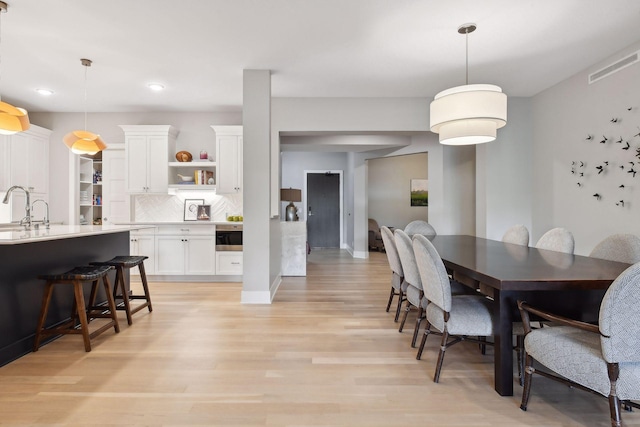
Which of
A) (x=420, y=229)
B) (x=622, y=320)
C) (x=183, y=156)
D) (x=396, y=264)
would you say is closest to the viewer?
(x=622, y=320)

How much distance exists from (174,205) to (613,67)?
5785mm

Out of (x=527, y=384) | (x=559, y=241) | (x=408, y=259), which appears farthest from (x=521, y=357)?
(x=559, y=241)

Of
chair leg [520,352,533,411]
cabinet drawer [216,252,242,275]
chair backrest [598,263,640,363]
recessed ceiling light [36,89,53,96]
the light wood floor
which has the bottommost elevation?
the light wood floor

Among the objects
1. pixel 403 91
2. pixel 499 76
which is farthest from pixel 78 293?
pixel 499 76

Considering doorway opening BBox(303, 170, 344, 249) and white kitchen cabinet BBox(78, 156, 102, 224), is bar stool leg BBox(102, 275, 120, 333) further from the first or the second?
doorway opening BBox(303, 170, 344, 249)

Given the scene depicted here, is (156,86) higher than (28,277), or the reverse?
(156,86)

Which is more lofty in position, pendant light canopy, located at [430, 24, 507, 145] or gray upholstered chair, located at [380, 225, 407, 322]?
pendant light canopy, located at [430, 24, 507, 145]

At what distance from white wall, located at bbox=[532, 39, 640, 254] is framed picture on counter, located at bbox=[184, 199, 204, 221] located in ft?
16.2

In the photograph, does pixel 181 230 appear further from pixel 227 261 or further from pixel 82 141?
pixel 82 141

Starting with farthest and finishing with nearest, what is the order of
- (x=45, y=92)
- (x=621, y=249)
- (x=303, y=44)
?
(x=45, y=92)
(x=303, y=44)
(x=621, y=249)

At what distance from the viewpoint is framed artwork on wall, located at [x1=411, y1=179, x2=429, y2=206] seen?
9219mm

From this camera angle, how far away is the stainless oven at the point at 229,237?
16.2ft

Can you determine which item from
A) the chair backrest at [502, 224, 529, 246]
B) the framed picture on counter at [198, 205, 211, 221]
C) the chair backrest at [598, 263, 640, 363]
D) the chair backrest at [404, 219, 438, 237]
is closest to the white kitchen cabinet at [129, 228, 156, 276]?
the framed picture on counter at [198, 205, 211, 221]

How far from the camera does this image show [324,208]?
→ 364 inches
